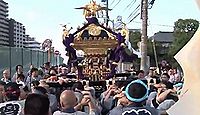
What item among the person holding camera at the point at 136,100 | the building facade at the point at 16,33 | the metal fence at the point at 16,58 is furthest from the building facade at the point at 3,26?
the person holding camera at the point at 136,100

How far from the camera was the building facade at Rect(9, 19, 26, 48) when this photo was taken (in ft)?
126

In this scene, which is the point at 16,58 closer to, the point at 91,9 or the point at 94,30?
the point at 91,9

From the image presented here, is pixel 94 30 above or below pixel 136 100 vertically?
above

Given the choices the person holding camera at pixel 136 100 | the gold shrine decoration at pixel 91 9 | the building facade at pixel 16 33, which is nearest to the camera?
the person holding camera at pixel 136 100

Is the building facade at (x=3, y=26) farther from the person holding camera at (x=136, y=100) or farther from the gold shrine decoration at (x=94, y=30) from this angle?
the person holding camera at (x=136, y=100)

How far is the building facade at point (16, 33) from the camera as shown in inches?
1513

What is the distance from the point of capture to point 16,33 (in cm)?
4062

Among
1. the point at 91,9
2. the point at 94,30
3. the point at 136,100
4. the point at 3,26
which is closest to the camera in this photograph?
the point at 136,100

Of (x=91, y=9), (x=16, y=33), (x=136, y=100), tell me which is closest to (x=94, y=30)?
(x=91, y=9)

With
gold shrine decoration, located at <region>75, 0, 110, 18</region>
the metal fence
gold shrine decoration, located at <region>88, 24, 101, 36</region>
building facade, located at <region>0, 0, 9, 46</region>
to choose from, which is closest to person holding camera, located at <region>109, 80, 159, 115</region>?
gold shrine decoration, located at <region>88, 24, 101, 36</region>

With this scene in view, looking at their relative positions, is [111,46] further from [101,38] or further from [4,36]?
[4,36]

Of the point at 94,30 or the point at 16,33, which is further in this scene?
A: the point at 16,33

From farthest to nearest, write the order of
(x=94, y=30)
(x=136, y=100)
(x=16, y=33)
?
(x=16, y=33)
(x=94, y=30)
(x=136, y=100)

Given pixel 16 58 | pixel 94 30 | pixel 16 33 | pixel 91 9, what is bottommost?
pixel 16 58
